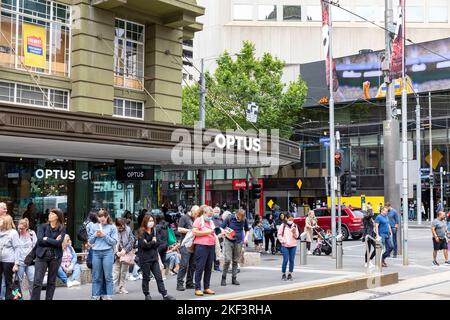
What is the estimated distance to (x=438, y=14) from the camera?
2356 inches

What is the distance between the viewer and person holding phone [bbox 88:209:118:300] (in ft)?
32.9

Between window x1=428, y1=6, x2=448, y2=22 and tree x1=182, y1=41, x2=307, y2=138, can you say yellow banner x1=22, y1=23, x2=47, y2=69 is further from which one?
window x1=428, y1=6, x2=448, y2=22

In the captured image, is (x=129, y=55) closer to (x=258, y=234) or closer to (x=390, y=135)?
(x=258, y=234)

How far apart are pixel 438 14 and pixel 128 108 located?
49.7 metres

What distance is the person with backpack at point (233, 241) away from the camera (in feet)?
41.2

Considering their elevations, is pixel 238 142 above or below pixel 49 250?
above

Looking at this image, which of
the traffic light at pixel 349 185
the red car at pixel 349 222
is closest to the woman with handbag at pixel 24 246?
the traffic light at pixel 349 185

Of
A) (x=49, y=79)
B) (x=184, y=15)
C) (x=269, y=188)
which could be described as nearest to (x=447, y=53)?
(x=269, y=188)

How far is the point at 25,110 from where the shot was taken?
41.8 ft

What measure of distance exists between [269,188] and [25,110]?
47012mm

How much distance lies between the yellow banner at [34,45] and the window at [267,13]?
46545mm

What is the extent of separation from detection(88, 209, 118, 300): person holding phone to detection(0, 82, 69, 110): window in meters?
6.95

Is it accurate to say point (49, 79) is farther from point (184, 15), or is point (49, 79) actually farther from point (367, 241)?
point (367, 241)

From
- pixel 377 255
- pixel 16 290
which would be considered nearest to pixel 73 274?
pixel 16 290
